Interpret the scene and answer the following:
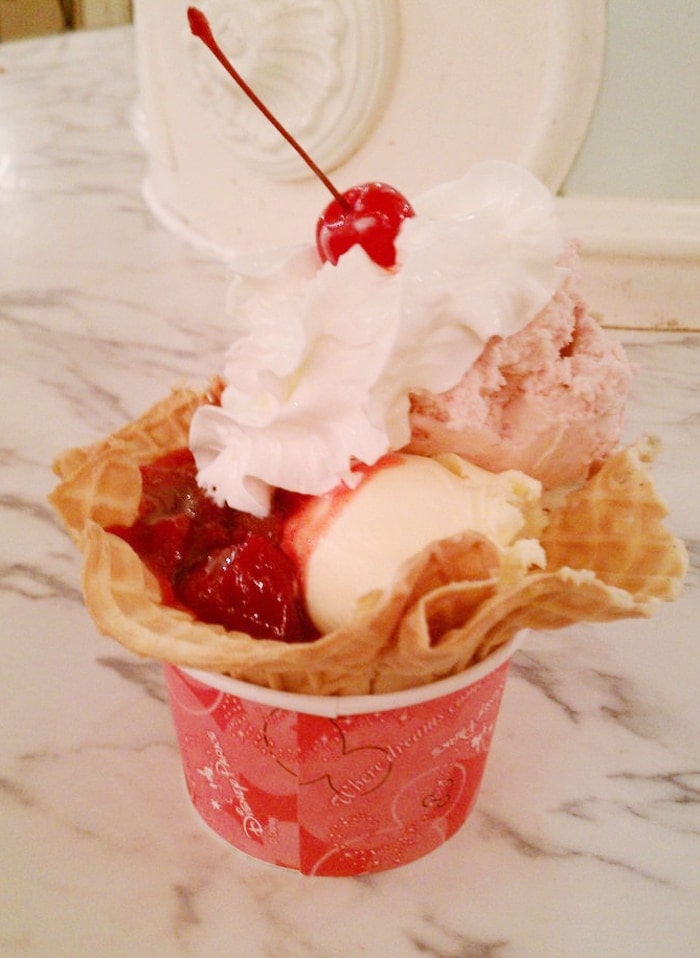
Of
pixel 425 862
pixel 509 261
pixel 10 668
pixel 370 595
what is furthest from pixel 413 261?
pixel 10 668

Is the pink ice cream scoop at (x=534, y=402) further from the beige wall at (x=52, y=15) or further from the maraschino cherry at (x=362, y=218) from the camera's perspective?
the beige wall at (x=52, y=15)

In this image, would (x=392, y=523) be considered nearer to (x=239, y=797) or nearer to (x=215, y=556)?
(x=215, y=556)

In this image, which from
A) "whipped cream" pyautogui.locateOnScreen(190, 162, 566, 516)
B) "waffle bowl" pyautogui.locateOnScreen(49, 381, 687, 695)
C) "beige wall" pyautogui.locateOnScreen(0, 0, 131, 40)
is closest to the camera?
"waffle bowl" pyautogui.locateOnScreen(49, 381, 687, 695)

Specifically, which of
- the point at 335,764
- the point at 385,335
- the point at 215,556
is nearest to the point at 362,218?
the point at 385,335

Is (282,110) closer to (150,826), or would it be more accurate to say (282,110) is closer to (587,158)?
(587,158)

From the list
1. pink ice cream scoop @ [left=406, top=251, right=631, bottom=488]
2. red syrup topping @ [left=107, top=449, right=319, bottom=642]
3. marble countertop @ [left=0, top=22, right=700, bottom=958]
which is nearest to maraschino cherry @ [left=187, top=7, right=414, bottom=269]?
pink ice cream scoop @ [left=406, top=251, right=631, bottom=488]

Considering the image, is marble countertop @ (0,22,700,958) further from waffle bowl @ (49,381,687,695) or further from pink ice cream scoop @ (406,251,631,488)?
pink ice cream scoop @ (406,251,631,488)

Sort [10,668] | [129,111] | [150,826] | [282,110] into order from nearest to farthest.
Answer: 1. [150,826]
2. [10,668]
3. [282,110]
4. [129,111]
